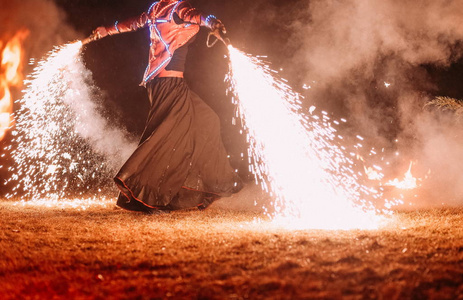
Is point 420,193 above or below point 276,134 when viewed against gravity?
below

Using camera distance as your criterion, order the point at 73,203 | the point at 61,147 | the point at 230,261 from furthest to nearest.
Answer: the point at 61,147 < the point at 73,203 < the point at 230,261

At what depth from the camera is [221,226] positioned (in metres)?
3.68

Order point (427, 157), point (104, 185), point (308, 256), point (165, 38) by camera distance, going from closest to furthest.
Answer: point (308, 256)
point (165, 38)
point (427, 157)
point (104, 185)

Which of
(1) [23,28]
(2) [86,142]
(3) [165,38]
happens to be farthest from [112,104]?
(3) [165,38]

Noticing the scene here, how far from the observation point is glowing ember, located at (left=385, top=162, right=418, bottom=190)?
5658 mm

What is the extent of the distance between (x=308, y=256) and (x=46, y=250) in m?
1.68

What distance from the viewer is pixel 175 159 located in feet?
14.8

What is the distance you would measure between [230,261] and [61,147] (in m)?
5.50

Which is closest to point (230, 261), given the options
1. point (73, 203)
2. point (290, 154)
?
point (290, 154)

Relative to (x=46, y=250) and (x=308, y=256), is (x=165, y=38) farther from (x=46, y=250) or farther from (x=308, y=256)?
(x=308, y=256)

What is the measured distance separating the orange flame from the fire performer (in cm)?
141

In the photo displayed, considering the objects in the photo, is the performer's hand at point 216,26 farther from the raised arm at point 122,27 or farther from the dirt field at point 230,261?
the dirt field at point 230,261

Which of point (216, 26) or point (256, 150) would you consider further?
point (256, 150)

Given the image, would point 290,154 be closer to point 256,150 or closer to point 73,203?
point 256,150
